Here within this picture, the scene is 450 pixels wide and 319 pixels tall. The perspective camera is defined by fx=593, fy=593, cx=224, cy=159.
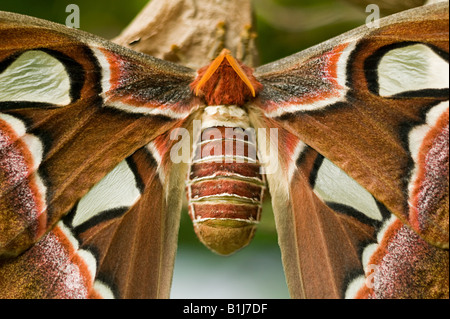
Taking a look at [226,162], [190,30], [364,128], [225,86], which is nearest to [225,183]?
[226,162]

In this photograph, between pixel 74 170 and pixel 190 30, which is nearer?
pixel 74 170

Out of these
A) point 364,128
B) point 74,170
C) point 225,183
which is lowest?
point 225,183

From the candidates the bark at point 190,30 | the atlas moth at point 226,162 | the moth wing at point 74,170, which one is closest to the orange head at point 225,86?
the atlas moth at point 226,162

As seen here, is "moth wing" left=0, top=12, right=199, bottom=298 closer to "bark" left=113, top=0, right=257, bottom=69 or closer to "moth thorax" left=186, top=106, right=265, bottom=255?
"moth thorax" left=186, top=106, right=265, bottom=255

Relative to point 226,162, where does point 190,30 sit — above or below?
above

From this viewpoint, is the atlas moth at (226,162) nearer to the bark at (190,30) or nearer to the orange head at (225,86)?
the orange head at (225,86)

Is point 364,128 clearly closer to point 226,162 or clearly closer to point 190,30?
point 226,162

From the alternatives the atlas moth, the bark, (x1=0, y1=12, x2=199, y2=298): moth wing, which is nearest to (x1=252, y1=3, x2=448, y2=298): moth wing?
the atlas moth

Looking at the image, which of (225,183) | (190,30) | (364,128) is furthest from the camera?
(190,30)

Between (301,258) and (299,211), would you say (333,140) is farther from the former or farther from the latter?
(301,258)
